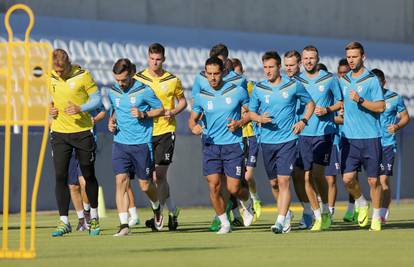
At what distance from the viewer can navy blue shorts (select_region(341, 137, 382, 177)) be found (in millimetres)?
17391

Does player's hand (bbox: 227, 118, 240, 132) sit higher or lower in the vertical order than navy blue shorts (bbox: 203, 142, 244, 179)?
higher

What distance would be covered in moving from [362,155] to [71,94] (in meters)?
3.72

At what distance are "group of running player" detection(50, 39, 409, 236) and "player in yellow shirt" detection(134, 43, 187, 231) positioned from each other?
0.01 metres

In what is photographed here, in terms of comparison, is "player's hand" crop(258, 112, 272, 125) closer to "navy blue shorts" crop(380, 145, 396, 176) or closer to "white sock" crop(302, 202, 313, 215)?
"white sock" crop(302, 202, 313, 215)

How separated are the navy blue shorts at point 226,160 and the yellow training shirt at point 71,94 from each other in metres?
1.57

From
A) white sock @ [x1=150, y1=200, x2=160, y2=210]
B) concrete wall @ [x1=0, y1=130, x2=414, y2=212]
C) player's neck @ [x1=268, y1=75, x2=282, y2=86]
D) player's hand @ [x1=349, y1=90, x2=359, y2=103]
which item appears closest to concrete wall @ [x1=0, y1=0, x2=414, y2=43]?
concrete wall @ [x1=0, y1=130, x2=414, y2=212]

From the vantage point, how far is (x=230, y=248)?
45.7 feet

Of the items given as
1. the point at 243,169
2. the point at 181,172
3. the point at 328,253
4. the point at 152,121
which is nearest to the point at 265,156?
the point at 243,169

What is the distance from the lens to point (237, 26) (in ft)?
100

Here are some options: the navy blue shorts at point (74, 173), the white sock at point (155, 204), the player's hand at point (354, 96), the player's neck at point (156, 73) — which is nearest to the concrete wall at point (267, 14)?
the player's neck at point (156, 73)

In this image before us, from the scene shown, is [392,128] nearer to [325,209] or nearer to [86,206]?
[325,209]

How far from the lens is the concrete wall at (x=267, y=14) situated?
89.9 feet

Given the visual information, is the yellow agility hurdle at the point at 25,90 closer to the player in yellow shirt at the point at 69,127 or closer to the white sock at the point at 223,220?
the player in yellow shirt at the point at 69,127

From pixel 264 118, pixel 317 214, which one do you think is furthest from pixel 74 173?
pixel 317 214
